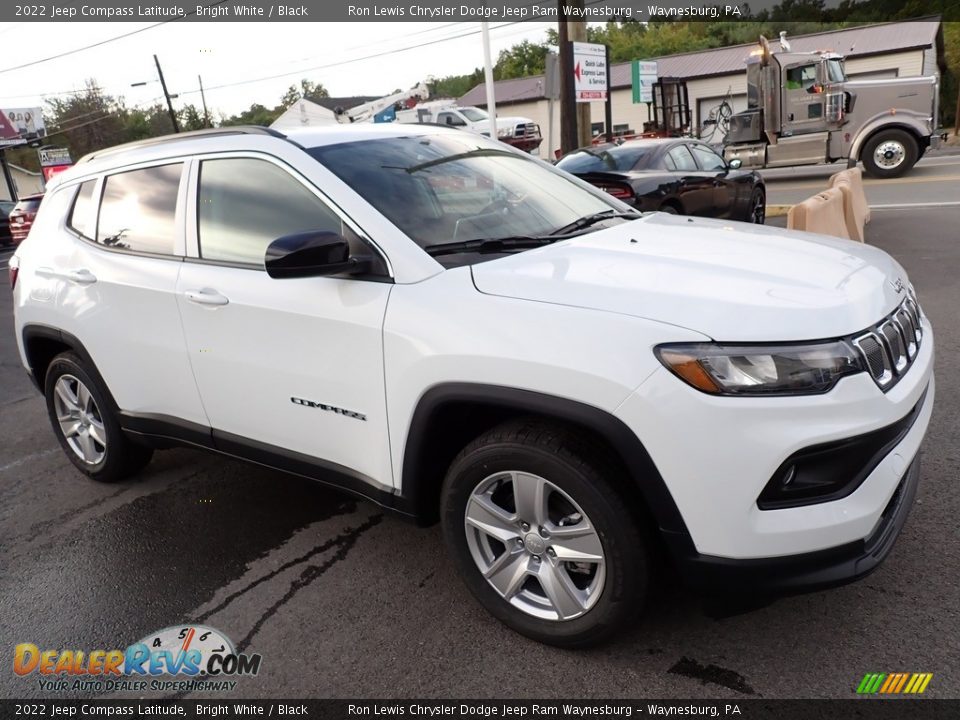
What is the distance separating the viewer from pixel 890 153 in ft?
53.4

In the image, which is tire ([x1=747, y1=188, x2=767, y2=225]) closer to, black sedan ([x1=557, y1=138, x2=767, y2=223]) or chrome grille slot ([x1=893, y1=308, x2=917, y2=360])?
black sedan ([x1=557, y1=138, x2=767, y2=223])

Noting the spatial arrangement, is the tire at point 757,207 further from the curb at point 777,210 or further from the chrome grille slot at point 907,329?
the chrome grille slot at point 907,329

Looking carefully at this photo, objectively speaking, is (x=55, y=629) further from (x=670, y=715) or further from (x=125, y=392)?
(x=670, y=715)

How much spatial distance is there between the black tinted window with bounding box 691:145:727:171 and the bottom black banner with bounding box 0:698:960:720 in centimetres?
917

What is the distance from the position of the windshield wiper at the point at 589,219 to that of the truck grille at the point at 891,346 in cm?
125

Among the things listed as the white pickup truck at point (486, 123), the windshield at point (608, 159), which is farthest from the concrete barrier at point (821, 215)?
the white pickup truck at point (486, 123)

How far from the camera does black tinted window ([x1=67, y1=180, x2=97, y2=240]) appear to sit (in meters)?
3.80

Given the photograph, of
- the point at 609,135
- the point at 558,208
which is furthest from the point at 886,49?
the point at 558,208

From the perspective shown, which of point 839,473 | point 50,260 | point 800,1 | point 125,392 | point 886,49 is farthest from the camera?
point 800,1

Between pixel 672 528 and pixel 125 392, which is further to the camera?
pixel 125 392

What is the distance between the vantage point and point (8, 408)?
593 centimetres

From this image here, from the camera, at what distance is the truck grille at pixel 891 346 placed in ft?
7.13

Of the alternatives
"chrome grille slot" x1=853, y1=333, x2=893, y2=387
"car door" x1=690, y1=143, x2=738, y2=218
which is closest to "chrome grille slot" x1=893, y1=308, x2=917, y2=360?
"chrome grille slot" x1=853, y1=333, x2=893, y2=387

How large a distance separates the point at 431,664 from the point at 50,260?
301 cm
